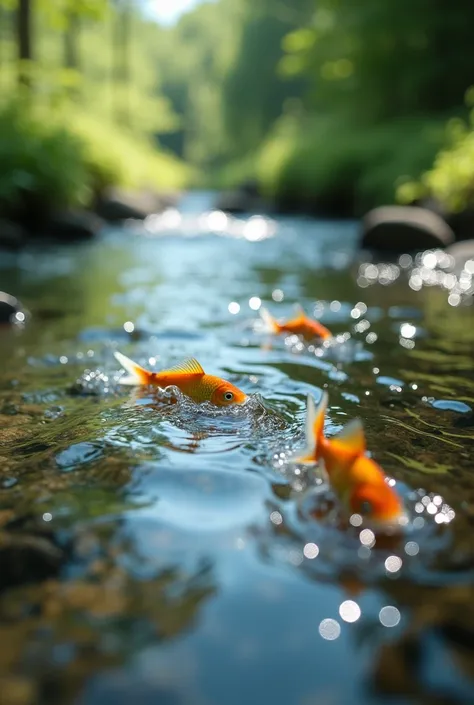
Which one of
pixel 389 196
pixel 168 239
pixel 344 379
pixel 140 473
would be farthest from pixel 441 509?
pixel 389 196

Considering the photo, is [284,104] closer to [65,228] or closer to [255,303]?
[65,228]

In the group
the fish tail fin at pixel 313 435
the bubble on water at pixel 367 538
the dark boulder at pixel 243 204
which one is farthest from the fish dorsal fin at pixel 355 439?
the dark boulder at pixel 243 204

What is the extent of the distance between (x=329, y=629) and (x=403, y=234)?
10698mm

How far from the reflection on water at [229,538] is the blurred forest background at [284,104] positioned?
9712mm

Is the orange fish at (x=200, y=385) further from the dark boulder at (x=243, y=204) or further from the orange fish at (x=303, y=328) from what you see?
the dark boulder at (x=243, y=204)

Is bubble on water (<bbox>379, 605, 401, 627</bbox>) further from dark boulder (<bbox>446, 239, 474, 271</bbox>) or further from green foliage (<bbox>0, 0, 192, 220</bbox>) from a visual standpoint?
green foliage (<bbox>0, 0, 192, 220</bbox>)

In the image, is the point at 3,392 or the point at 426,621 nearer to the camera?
the point at 426,621

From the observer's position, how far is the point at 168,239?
16.3 metres

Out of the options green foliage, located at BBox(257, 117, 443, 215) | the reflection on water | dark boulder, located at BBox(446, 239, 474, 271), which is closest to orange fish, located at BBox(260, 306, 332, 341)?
the reflection on water

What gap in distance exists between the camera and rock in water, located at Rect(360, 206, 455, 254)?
11.9 meters

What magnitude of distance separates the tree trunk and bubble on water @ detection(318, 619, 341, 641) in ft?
55.3

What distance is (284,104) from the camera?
1764 inches

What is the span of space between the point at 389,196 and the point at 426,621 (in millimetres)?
17694

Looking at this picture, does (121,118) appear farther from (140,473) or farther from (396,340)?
(140,473)
